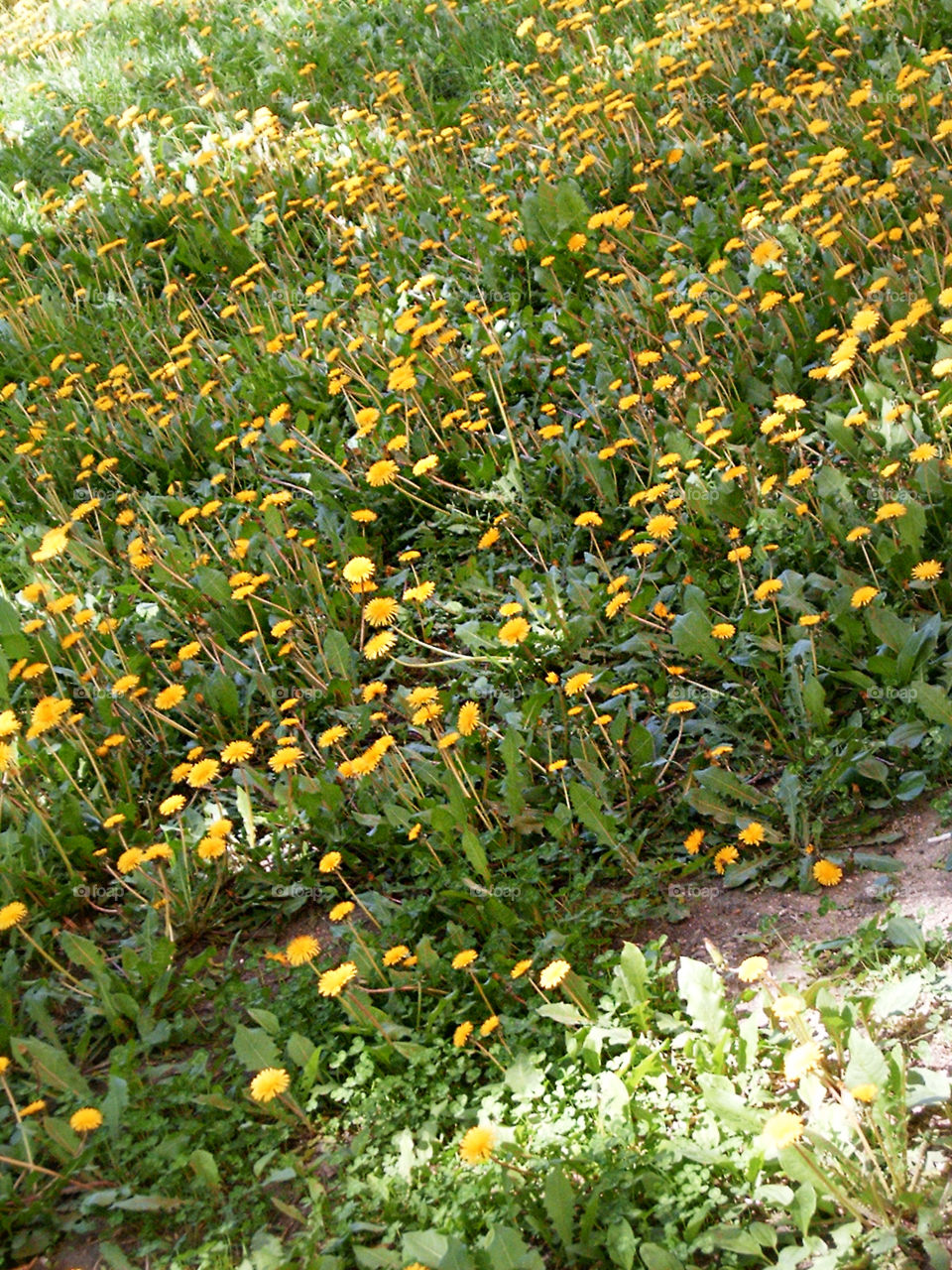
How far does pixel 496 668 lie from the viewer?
14.8 ft

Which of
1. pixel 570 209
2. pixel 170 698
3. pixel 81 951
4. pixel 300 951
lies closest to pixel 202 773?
pixel 170 698

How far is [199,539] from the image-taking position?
227 inches

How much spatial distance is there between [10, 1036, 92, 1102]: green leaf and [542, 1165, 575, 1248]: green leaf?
57.2 inches

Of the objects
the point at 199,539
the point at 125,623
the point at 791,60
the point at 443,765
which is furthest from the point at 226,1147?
the point at 791,60

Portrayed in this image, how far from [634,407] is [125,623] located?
248 cm

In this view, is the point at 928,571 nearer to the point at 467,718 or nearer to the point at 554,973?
the point at 467,718

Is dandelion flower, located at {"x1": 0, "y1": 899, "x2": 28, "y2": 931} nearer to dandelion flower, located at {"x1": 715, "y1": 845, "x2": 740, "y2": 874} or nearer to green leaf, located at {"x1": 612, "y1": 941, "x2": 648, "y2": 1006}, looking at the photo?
green leaf, located at {"x1": 612, "y1": 941, "x2": 648, "y2": 1006}

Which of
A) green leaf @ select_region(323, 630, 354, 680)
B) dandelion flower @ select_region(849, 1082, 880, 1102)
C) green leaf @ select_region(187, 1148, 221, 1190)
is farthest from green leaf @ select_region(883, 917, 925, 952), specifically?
green leaf @ select_region(323, 630, 354, 680)

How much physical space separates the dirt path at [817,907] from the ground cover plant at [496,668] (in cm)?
7

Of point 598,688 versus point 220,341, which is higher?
point 220,341

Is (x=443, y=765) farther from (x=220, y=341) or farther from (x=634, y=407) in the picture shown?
(x=220, y=341)

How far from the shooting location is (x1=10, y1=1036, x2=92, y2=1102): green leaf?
10.8 feet

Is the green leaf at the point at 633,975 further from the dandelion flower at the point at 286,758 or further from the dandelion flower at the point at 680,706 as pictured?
the dandelion flower at the point at 286,758

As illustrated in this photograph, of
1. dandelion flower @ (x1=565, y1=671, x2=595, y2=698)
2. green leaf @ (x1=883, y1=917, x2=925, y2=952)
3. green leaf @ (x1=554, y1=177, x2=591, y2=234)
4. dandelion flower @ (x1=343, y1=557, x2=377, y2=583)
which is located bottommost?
green leaf @ (x1=883, y1=917, x2=925, y2=952)
